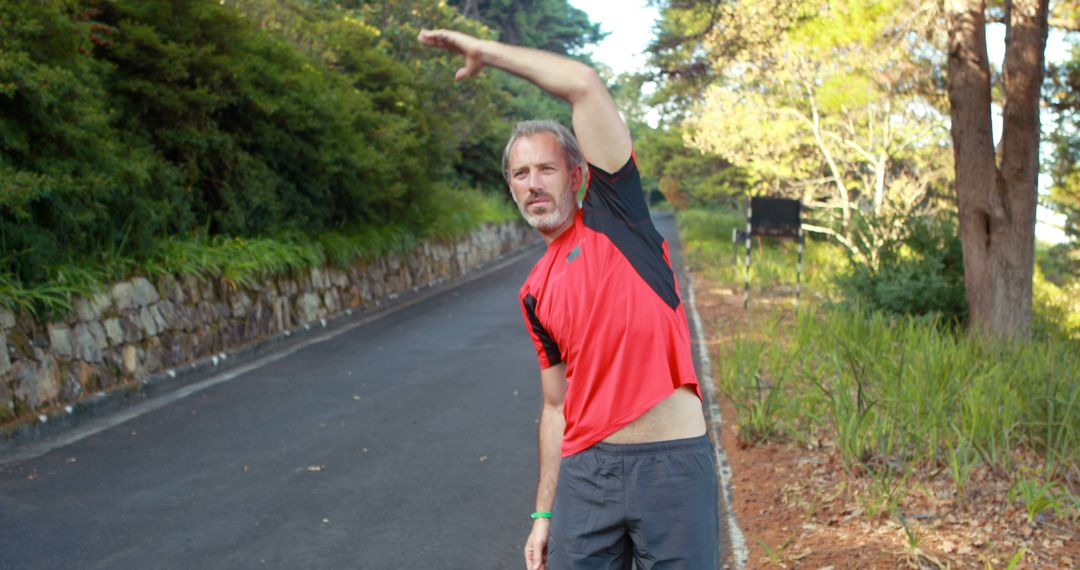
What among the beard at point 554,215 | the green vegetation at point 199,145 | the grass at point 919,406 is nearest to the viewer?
the beard at point 554,215

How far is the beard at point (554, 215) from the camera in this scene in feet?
9.21

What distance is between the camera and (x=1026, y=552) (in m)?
5.00

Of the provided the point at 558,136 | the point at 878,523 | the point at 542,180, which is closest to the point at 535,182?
the point at 542,180

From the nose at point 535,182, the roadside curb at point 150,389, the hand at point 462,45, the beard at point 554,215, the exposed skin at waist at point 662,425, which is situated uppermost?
the hand at point 462,45

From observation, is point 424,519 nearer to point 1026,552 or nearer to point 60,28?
point 1026,552

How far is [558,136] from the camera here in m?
2.85

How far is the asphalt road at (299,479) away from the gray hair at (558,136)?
3.18 meters

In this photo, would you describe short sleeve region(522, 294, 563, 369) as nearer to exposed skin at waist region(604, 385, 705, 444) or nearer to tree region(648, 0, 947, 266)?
exposed skin at waist region(604, 385, 705, 444)

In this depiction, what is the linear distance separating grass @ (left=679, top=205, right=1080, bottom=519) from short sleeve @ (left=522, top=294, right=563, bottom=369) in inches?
129

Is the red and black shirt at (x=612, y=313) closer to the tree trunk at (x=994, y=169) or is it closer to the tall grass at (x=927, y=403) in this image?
the tall grass at (x=927, y=403)

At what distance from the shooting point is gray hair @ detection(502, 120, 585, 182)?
2854mm

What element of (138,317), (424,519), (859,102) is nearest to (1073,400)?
(424,519)

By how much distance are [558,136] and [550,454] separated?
896mm

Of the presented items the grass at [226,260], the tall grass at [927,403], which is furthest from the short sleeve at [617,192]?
the grass at [226,260]
